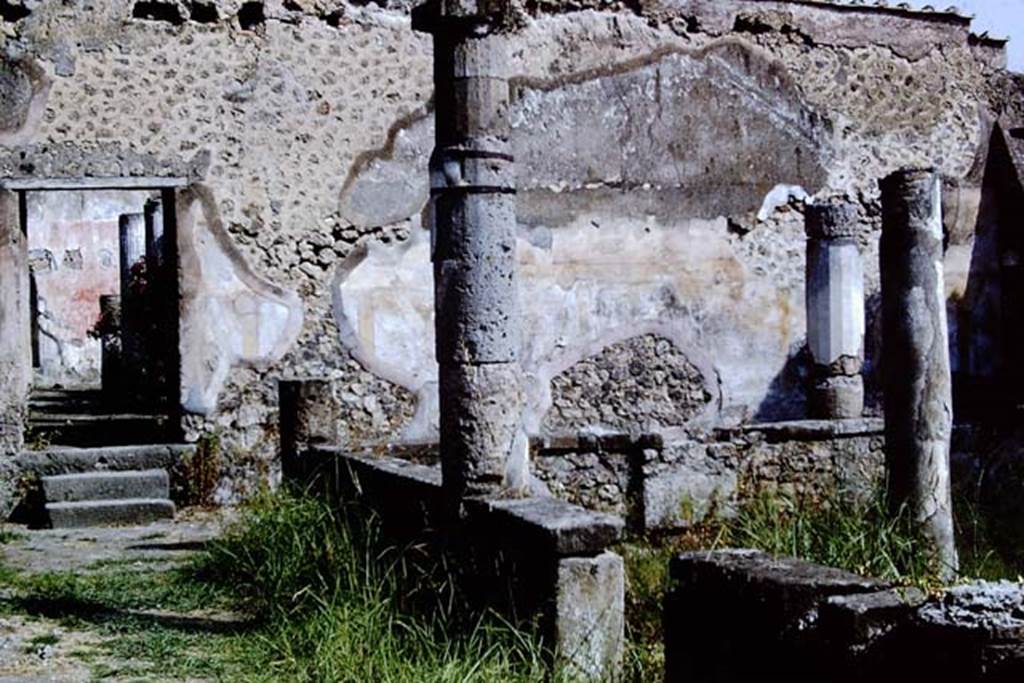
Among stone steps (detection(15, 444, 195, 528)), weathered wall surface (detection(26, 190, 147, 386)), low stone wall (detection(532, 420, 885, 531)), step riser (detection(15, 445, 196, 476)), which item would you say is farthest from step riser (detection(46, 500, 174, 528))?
weathered wall surface (detection(26, 190, 147, 386))

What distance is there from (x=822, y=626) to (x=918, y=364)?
357 cm

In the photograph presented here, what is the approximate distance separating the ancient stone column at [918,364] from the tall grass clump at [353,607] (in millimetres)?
2643

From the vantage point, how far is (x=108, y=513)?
32.1ft

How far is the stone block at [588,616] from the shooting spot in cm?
522

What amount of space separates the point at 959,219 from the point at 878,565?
8306 mm

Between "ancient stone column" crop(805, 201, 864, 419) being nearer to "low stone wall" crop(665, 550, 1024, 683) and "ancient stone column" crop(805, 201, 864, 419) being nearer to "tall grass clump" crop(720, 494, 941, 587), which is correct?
"tall grass clump" crop(720, 494, 941, 587)

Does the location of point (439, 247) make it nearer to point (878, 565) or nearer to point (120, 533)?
point (878, 565)

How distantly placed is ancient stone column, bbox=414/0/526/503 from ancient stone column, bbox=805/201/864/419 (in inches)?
227

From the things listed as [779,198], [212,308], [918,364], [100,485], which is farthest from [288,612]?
[779,198]

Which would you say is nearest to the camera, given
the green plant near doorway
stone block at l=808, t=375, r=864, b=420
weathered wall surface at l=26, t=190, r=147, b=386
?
the green plant near doorway

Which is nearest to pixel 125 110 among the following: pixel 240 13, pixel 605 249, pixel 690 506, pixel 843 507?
pixel 240 13

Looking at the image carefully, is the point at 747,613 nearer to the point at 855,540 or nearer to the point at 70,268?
the point at 855,540

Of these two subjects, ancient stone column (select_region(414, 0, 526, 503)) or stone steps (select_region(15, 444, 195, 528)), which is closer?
ancient stone column (select_region(414, 0, 526, 503))

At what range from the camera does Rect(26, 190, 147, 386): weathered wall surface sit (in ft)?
72.8
